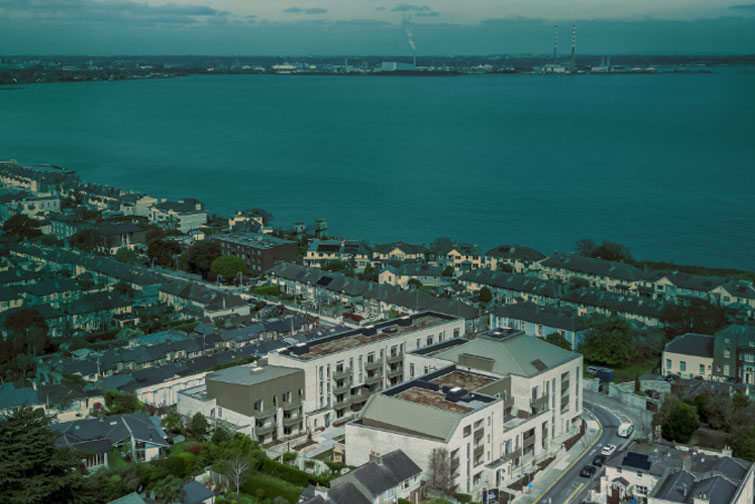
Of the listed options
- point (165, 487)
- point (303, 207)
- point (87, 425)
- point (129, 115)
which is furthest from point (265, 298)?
point (129, 115)

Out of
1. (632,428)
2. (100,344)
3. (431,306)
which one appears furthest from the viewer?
(431,306)

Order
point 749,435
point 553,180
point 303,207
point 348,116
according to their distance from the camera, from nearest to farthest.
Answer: point 749,435 < point 303,207 < point 553,180 < point 348,116

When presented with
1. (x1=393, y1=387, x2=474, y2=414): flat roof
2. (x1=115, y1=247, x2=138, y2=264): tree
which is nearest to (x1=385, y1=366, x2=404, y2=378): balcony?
(x1=393, y1=387, x2=474, y2=414): flat roof

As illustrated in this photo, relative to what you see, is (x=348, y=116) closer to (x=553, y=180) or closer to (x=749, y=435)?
(x=553, y=180)

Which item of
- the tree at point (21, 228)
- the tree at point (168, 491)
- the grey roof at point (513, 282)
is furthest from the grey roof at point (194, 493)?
the tree at point (21, 228)

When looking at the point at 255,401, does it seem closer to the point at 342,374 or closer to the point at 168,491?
the point at 342,374

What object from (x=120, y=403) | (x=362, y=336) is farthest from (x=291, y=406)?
(x=120, y=403)
